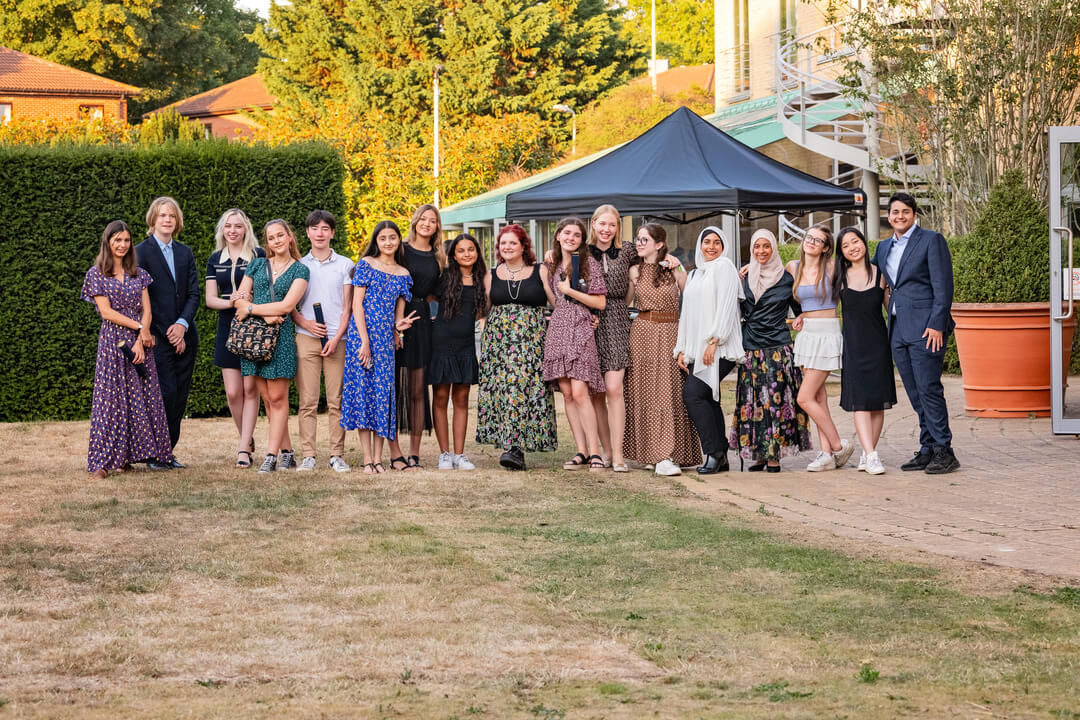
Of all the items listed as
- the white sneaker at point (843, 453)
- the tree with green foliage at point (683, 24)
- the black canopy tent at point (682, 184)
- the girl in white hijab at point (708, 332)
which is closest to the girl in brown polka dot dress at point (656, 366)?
the girl in white hijab at point (708, 332)

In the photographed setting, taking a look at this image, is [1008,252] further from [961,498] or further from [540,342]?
[540,342]

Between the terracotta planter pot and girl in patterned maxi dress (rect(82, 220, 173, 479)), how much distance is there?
286 inches

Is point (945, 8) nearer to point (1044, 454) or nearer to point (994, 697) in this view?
point (1044, 454)

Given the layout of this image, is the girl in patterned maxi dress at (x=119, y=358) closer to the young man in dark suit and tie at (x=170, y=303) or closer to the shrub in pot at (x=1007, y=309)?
the young man in dark suit and tie at (x=170, y=303)

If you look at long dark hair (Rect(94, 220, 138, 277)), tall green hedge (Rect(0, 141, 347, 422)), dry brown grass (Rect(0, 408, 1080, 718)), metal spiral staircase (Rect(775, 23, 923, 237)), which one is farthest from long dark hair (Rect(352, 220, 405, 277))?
metal spiral staircase (Rect(775, 23, 923, 237))

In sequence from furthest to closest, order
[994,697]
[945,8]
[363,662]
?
[945,8], [363,662], [994,697]

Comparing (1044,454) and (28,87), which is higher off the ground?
(28,87)

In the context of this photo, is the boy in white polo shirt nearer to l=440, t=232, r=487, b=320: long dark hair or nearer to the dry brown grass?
l=440, t=232, r=487, b=320: long dark hair

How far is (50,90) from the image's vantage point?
2136 inches

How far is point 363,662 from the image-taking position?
5008 mm

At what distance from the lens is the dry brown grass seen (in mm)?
4582

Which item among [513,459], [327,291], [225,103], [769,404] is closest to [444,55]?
[225,103]

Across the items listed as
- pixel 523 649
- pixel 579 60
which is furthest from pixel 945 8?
pixel 579 60

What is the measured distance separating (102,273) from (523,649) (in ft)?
19.1
